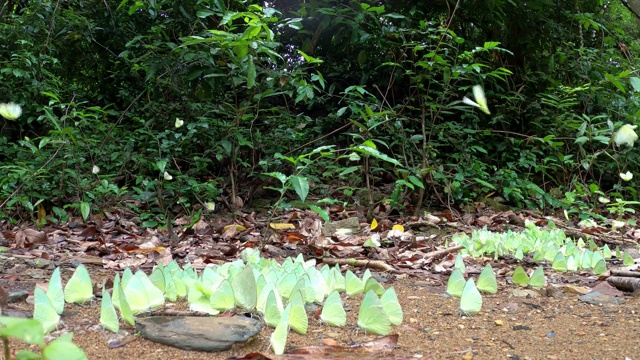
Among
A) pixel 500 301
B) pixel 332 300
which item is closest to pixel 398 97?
pixel 500 301

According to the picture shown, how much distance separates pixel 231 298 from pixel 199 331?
170 millimetres

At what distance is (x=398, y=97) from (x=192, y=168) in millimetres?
2011

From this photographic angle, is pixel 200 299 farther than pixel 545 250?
No

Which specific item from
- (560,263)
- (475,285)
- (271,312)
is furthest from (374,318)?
(560,263)

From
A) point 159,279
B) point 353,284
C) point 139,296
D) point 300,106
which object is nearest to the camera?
point 139,296

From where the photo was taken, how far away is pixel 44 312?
106 cm

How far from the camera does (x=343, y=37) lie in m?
4.77

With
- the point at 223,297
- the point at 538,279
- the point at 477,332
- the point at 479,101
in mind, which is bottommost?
the point at 538,279

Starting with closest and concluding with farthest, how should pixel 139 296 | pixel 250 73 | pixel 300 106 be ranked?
pixel 139 296, pixel 250 73, pixel 300 106

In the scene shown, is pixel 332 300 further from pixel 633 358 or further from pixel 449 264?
pixel 449 264

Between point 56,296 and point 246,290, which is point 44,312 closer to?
point 56,296

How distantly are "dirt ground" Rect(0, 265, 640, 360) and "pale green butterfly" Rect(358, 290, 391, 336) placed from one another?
0.02 m

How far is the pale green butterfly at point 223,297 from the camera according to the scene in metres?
1.21

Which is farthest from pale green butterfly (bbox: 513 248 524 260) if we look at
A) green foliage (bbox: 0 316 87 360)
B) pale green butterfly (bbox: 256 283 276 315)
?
green foliage (bbox: 0 316 87 360)
